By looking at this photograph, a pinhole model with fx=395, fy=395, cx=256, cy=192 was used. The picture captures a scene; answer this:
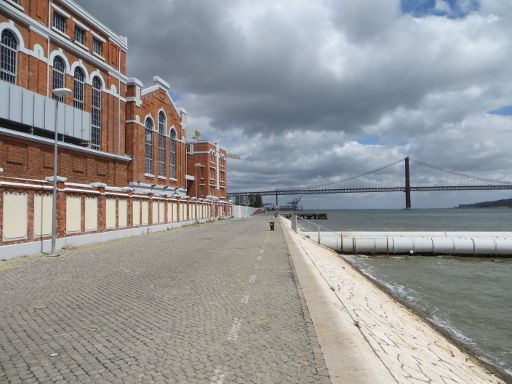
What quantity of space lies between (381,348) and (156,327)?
138 inches

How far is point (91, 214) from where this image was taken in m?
20.9

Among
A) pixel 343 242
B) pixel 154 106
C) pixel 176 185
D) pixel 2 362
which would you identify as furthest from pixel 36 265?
pixel 176 185

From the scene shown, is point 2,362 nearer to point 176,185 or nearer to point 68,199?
point 68,199

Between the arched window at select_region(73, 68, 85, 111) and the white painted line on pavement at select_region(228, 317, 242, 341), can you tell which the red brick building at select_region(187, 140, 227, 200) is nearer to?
the arched window at select_region(73, 68, 85, 111)

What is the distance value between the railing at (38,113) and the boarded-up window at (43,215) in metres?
8.26

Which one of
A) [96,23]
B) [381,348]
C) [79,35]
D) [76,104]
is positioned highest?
[96,23]

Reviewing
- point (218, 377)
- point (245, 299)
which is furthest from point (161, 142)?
point (218, 377)

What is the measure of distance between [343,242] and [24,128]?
23.6 meters

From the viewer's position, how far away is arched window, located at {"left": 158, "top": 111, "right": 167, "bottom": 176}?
1708 inches

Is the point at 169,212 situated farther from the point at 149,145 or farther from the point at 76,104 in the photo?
the point at 76,104

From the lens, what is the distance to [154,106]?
41844 millimetres

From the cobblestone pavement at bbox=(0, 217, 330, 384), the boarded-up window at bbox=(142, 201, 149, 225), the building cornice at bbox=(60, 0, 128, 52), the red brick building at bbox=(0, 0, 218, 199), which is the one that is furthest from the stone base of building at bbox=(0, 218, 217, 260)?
the building cornice at bbox=(60, 0, 128, 52)

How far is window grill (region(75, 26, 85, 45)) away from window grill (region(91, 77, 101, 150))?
2.97 m

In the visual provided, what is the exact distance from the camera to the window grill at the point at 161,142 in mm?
43400
